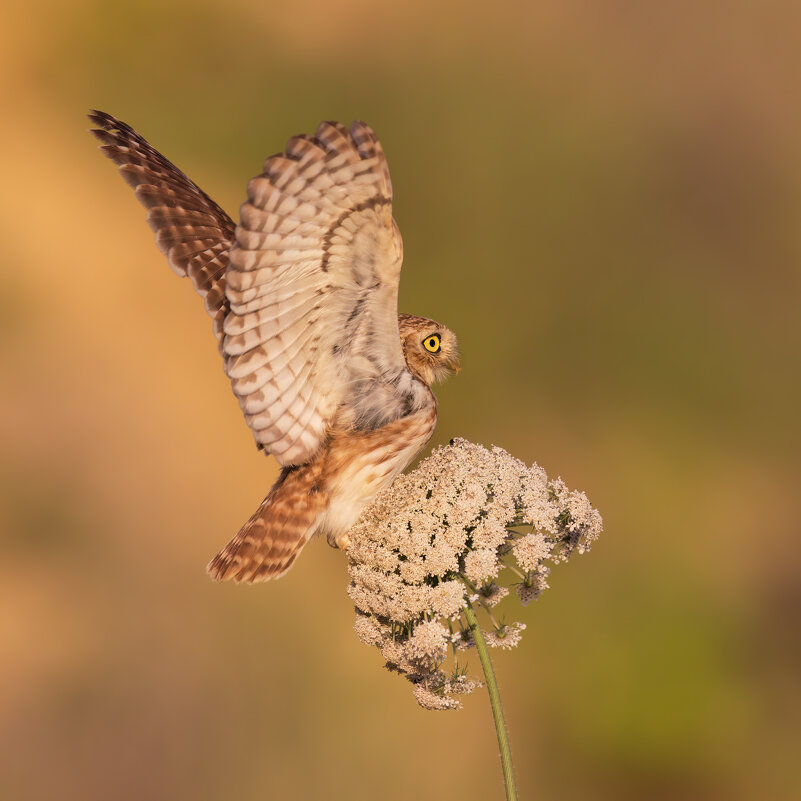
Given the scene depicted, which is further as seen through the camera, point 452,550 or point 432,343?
point 432,343

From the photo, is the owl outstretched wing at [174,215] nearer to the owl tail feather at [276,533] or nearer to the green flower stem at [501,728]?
the owl tail feather at [276,533]

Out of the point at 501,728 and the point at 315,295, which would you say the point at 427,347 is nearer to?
the point at 315,295

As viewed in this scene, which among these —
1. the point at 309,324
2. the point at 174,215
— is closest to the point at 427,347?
the point at 309,324

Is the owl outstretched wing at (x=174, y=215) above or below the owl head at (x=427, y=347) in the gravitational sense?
below

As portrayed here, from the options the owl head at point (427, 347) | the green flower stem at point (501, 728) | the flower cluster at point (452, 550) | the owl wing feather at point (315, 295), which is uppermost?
the owl head at point (427, 347)

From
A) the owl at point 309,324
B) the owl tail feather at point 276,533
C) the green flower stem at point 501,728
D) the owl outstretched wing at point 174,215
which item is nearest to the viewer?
the green flower stem at point 501,728

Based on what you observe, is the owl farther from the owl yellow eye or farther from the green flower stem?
the green flower stem

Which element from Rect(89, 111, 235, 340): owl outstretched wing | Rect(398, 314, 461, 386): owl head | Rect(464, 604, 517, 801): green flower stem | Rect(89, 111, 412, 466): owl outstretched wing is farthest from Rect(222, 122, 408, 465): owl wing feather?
Rect(464, 604, 517, 801): green flower stem

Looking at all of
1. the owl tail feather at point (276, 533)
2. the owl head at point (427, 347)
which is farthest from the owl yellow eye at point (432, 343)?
the owl tail feather at point (276, 533)

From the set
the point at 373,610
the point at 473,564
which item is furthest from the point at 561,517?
the point at 373,610
